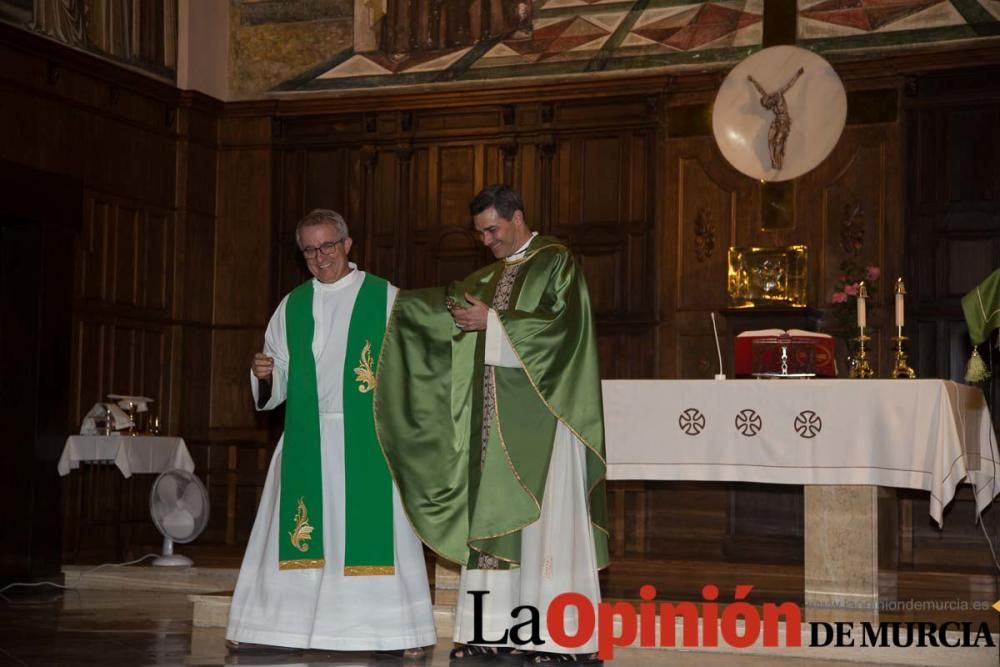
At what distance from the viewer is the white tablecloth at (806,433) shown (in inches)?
276

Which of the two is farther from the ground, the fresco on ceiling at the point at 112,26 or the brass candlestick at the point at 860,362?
the fresco on ceiling at the point at 112,26

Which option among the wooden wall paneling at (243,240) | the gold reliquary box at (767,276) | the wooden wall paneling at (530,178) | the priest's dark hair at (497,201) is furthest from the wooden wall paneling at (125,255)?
the priest's dark hair at (497,201)

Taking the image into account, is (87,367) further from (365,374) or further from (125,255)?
(365,374)

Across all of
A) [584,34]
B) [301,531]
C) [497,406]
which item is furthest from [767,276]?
[301,531]

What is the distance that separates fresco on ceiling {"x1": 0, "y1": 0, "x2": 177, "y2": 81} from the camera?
11.1 m

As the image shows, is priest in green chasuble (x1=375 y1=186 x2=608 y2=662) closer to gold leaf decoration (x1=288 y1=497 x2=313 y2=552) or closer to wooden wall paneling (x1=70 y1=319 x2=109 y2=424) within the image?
gold leaf decoration (x1=288 y1=497 x2=313 y2=552)

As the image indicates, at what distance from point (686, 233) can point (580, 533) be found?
6.06m

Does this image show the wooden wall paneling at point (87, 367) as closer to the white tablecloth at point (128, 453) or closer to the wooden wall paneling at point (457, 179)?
the white tablecloth at point (128, 453)

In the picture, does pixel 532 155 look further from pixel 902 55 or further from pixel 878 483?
pixel 878 483

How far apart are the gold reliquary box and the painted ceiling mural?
1614 mm

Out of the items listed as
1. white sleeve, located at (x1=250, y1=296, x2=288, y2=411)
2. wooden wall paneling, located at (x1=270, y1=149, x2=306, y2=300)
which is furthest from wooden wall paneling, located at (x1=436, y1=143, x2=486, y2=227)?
white sleeve, located at (x1=250, y1=296, x2=288, y2=411)

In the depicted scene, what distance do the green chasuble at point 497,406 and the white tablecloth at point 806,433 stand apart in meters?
1.38

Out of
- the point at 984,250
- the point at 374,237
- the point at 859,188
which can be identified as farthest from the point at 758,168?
the point at 374,237

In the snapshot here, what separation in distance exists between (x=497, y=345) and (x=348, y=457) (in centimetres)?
85
